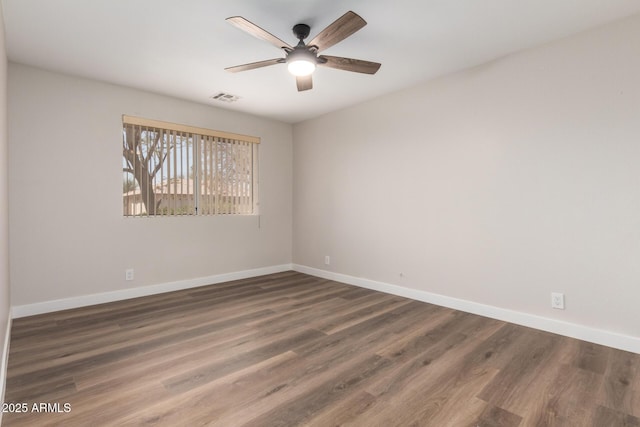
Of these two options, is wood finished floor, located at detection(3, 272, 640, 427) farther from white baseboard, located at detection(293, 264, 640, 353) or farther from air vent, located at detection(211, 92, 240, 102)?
air vent, located at detection(211, 92, 240, 102)

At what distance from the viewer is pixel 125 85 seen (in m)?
3.66

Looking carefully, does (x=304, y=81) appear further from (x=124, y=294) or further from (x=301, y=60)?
(x=124, y=294)

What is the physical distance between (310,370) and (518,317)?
206cm

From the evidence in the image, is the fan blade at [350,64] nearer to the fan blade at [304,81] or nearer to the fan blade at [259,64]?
the fan blade at [304,81]

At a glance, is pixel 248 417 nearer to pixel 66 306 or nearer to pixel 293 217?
pixel 66 306

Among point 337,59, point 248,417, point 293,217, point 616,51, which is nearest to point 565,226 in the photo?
point 616,51

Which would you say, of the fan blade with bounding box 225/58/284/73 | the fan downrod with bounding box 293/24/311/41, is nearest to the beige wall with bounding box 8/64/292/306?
the fan blade with bounding box 225/58/284/73

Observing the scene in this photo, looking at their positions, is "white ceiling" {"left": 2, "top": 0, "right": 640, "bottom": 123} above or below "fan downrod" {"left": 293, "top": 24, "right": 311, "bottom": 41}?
above

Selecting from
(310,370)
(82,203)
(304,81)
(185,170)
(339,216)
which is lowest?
(310,370)

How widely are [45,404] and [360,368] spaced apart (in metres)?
1.81

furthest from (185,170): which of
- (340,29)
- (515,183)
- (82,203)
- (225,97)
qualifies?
(515,183)

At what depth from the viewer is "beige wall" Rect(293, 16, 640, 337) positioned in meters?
2.45

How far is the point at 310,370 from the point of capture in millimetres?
2117

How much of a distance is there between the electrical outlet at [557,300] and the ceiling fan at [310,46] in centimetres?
244
